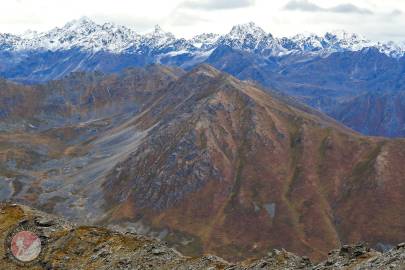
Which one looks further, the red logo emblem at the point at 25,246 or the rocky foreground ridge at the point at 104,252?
the red logo emblem at the point at 25,246

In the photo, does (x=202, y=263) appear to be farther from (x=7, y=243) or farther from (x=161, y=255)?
(x=7, y=243)

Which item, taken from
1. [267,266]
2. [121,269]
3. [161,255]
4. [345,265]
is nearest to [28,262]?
[121,269]

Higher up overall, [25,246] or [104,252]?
[25,246]

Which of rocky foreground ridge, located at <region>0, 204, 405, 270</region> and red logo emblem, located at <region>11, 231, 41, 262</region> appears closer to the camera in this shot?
rocky foreground ridge, located at <region>0, 204, 405, 270</region>
